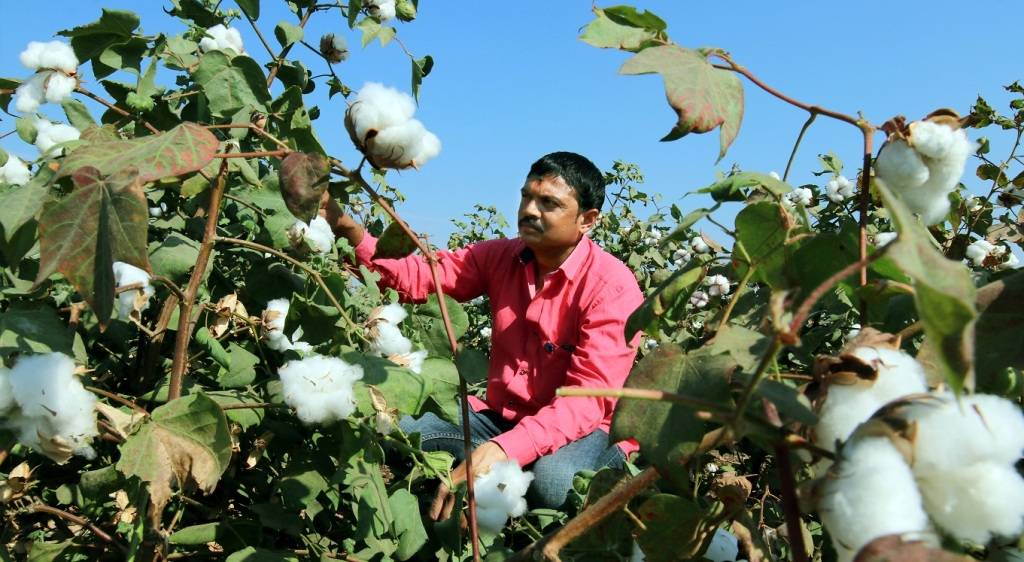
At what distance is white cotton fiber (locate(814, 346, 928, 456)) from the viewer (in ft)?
1.83

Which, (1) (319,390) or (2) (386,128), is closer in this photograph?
(2) (386,128)

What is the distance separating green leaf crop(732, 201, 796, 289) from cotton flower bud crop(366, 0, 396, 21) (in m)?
1.46

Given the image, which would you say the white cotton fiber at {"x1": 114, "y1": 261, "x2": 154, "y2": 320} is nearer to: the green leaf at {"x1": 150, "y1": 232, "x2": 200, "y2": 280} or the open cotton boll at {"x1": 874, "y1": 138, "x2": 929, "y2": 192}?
the green leaf at {"x1": 150, "y1": 232, "x2": 200, "y2": 280}

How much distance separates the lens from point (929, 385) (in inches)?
25.1

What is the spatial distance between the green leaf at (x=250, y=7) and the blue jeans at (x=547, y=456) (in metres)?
1.12

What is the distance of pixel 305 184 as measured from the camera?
897 mm

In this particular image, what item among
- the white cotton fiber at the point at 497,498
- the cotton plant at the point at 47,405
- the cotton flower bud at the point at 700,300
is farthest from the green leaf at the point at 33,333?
the cotton flower bud at the point at 700,300

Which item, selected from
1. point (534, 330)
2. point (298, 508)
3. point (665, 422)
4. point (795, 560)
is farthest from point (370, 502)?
point (534, 330)

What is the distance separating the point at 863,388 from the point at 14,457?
148cm

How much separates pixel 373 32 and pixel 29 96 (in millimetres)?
769

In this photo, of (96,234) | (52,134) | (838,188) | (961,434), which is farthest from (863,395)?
(838,188)

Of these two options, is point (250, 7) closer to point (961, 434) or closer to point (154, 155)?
point (154, 155)

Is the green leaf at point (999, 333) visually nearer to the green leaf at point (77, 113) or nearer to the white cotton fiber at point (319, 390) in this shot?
the white cotton fiber at point (319, 390)

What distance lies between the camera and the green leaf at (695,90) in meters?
0.74
